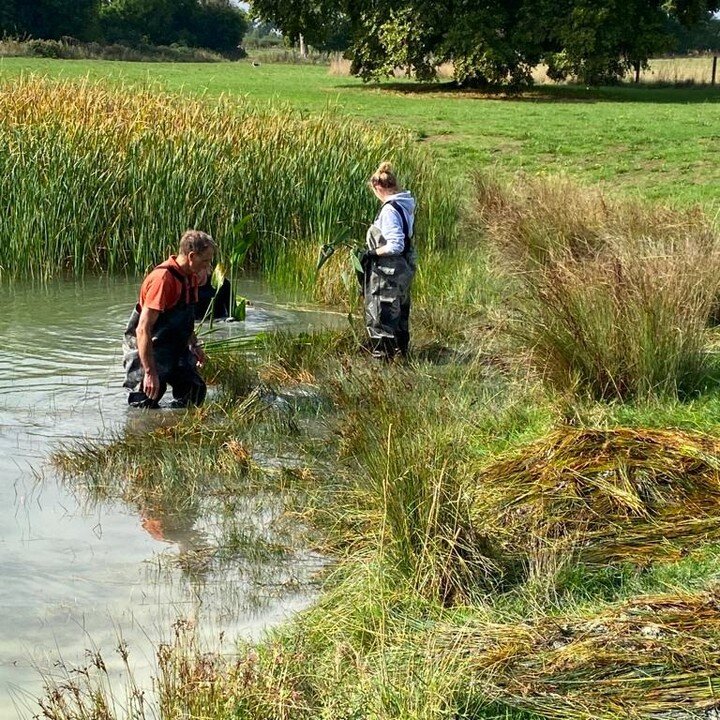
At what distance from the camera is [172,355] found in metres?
8.04

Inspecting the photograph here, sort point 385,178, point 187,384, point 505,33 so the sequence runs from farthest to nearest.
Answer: point 505,33 → point 385,178 → point 187,384

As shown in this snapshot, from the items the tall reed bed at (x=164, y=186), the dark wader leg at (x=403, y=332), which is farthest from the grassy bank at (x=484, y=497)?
the tall reed bed at (x=164, y=186)

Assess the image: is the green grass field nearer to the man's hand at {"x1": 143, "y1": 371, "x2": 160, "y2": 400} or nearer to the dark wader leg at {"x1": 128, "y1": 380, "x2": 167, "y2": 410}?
the dark wader leg at {"x1": 128, "y1": 380, "x2": 167, "y2": 410}

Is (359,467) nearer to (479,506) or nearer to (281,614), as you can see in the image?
(479,506)

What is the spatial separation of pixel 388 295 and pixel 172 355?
222cm

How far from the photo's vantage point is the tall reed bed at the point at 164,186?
13500 millimetres

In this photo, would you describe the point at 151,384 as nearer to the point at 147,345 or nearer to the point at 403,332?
the point at 147,345

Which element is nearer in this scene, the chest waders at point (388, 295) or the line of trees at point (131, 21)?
the chest waders at point (388, 295)

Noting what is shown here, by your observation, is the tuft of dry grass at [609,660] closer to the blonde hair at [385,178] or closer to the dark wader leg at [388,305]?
the dark wader leg at [388,305]

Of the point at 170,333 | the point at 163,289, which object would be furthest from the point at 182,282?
the point at 170,333

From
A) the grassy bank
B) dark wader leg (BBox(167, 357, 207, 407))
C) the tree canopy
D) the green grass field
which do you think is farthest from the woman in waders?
the tree canopy

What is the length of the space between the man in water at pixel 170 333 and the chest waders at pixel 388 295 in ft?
5.89

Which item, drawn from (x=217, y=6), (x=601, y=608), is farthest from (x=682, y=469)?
(x=217, y=6)

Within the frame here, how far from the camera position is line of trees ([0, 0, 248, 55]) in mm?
77750
